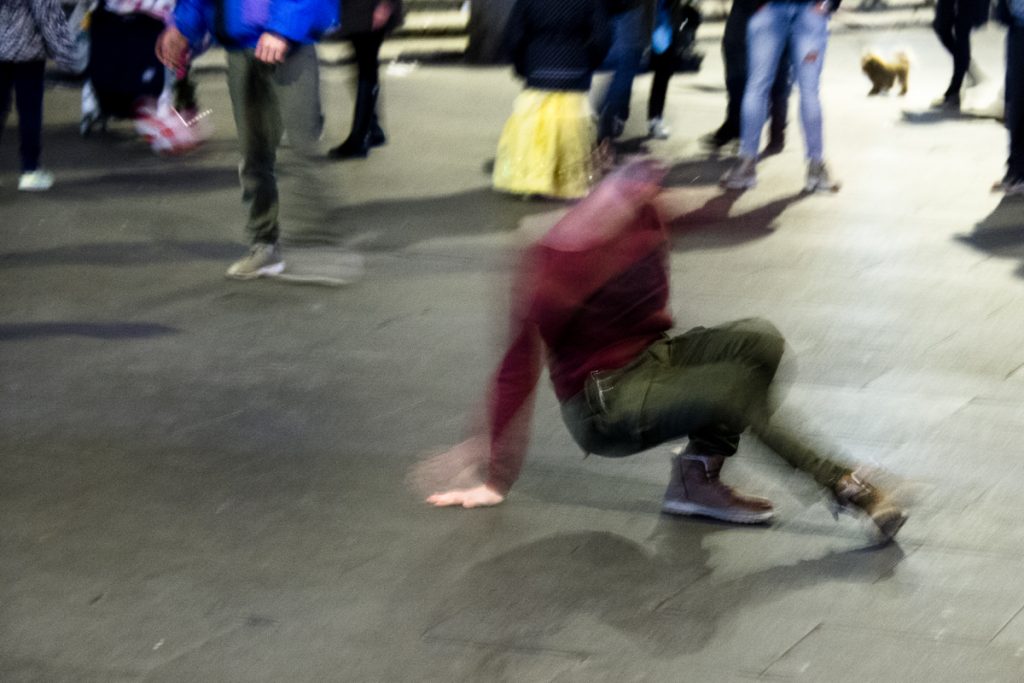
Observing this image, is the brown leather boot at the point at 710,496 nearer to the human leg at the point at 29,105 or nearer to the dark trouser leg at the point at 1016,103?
the dark trouser leg at the point at 1016,103

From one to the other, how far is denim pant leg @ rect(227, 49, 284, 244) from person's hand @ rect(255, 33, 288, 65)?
0.48 feet

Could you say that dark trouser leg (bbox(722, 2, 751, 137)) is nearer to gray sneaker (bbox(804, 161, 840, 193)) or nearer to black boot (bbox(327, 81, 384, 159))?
gray sneaker (bbox(804, 161, 840, 193))

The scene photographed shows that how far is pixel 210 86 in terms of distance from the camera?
38.2ft

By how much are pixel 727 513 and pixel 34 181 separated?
212 inches

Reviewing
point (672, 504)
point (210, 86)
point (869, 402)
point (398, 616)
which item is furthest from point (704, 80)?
point (398, 616)

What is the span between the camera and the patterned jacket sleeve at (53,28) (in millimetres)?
7711

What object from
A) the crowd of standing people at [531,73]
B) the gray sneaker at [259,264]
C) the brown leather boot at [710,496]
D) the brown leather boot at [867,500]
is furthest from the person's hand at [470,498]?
the gray sneaker at [259,264]

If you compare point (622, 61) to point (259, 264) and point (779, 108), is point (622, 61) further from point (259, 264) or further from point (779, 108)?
point (259, 264)

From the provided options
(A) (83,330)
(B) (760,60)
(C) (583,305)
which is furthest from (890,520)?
(B) (760,60)

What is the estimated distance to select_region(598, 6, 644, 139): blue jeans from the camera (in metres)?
8.52

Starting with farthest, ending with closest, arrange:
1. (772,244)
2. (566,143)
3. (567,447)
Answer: (566,143), (772,244), (567,447)

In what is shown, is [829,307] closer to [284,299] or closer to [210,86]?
[284,299]

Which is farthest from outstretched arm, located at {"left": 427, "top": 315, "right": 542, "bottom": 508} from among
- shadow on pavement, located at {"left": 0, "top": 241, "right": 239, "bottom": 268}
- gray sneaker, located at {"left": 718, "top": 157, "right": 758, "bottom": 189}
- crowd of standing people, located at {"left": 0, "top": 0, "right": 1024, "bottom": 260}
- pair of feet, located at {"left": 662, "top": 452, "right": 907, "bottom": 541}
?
gray sneaker, located at {"left": 718, "top": 157, "right": 758, "bottom": 189}

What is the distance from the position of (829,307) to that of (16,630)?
3.67m
